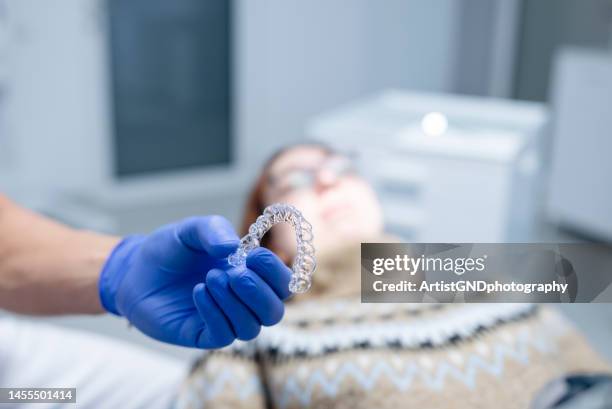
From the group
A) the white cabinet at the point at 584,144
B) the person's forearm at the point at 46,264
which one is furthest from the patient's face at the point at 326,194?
the white cabinet at the point at 584,144

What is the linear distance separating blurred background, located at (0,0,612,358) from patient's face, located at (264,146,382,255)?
65 centimetres

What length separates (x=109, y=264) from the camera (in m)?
0.77

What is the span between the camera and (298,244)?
588 millimetres

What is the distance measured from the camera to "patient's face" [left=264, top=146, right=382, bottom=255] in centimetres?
123

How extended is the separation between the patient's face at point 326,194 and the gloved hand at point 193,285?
492mm

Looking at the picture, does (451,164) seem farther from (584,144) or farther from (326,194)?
(584,144)

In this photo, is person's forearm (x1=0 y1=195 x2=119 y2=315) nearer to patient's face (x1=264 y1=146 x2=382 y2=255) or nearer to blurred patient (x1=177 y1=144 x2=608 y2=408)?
blurred patient (x1=177 y1=144 x2=608 y2=408)

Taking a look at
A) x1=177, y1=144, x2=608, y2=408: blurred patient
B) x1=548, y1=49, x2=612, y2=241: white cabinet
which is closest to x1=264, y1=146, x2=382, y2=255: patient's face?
x1=177, y1=144, x2=608, y2=408: blurred patient

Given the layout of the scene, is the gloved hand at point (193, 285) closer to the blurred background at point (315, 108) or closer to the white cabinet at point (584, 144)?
the blurred background at point (315, 108)

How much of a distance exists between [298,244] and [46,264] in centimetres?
42

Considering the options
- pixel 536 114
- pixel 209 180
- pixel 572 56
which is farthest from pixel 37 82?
pixel 572 56

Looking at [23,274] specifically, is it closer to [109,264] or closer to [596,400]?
[109,264]

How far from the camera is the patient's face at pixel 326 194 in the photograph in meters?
1.23

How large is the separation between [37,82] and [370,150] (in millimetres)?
1413
